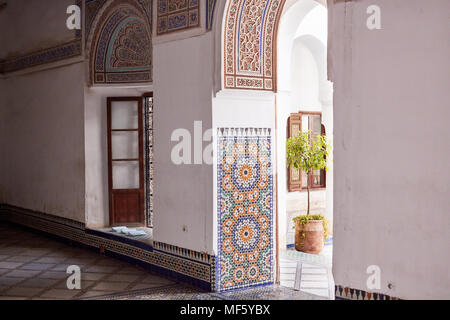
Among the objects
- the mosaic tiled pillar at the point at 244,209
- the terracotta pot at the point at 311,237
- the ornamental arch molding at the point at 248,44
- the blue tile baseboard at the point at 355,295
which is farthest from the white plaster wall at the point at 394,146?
the terracotta pot at the point at 311,237

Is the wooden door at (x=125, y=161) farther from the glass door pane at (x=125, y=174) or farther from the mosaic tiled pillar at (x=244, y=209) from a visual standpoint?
the mosaic tiled pillar at (x=244, y=209)

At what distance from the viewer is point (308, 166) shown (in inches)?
235

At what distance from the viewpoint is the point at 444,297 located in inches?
101

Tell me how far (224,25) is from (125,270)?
2.29 m

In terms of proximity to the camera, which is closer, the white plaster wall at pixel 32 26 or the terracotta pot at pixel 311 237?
the terracotta pot at pixel 311 237

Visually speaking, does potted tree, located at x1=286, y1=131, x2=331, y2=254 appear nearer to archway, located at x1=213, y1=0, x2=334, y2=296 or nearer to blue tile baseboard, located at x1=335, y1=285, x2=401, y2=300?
archway, located at x1=213, y1=0, x2=334, y2=296

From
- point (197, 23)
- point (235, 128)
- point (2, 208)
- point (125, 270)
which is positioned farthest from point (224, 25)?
point (2, 208)

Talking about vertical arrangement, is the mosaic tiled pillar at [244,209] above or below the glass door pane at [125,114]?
below

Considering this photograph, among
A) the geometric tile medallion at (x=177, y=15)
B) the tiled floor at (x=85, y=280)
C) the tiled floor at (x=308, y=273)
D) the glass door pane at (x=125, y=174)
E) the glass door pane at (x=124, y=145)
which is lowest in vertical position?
the tiled floor at (x=308, y=273)

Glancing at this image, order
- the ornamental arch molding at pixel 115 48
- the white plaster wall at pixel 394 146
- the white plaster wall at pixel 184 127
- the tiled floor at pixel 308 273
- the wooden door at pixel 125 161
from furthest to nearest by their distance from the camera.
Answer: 1. the wooden door at pixel 125 161
2. the ornamental arch molding at pixel 115 48
3. the tiled floor at pixel 308 273
4. the white plaster wall at pixel 184 127
5. the white plaster wall at pixel 394 146

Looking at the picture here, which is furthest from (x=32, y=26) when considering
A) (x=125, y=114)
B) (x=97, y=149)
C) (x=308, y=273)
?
(x=308, y=273)

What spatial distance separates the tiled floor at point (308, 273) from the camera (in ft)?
14.2

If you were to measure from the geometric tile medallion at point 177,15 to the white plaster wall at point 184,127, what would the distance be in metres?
0.12

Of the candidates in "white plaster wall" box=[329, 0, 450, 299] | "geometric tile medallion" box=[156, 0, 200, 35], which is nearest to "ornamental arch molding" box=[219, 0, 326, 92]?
"geometric tile medallion" box=[156, 0, 200, 35]
